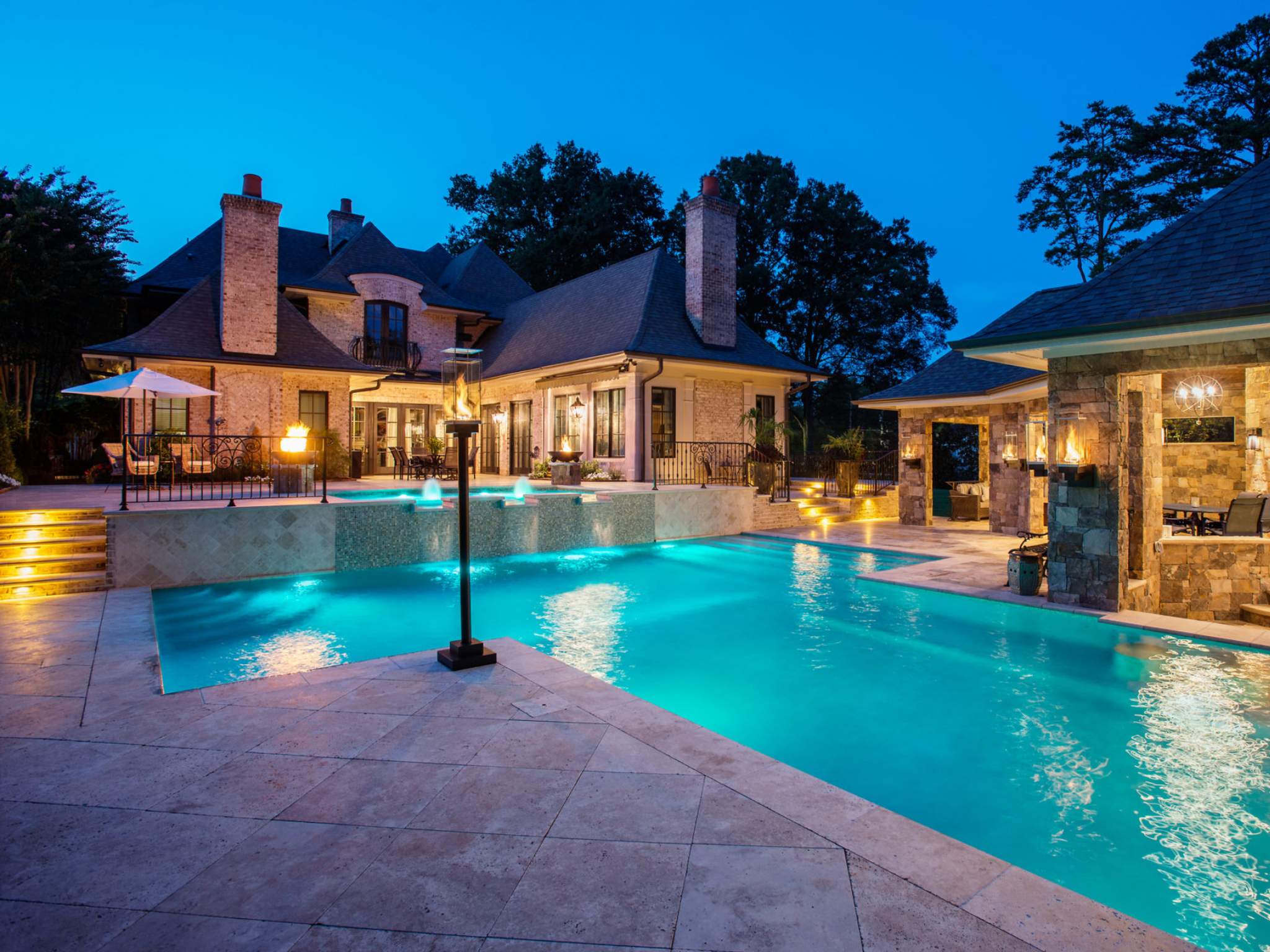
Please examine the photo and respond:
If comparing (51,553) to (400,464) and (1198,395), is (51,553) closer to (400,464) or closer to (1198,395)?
(400,464)

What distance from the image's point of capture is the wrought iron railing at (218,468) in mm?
11039

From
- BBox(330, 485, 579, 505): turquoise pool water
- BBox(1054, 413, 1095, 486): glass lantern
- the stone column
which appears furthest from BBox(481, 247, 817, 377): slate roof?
BBox(1054, 413, 1095, 486): glass lantern

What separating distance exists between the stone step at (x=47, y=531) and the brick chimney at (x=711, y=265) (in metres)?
12.8

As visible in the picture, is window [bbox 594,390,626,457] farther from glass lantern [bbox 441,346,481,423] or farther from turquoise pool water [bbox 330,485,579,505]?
glass lantern [bbox 441,346,481,423]

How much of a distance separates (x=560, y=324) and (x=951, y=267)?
160m

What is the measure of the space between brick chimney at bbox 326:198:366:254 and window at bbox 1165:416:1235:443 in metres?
23.8

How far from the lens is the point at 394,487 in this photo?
1427 centimetres

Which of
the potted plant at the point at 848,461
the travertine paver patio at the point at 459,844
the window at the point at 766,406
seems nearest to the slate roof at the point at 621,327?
the window at the point at 766,406

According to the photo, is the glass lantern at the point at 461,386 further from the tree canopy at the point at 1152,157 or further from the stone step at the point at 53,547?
the tree canopy at the point at 1152,157

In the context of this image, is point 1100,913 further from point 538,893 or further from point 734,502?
point 734,502

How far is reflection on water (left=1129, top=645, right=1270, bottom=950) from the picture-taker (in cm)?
277

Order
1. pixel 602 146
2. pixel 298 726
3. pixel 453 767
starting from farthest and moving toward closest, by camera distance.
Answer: pixel 602 146 < pixel 298 726 < pixel 453 767

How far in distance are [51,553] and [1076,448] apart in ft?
40.4

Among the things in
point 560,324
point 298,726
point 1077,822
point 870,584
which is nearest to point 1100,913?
point 1077,822
